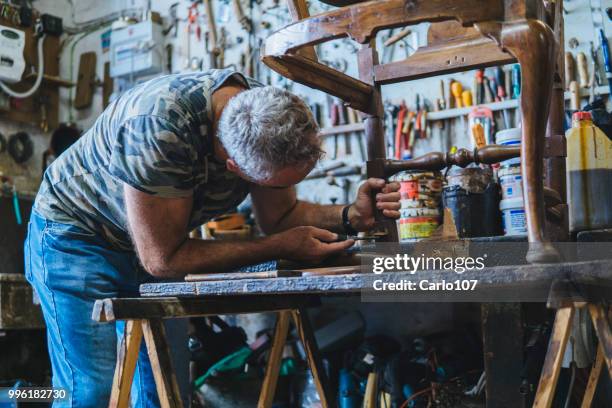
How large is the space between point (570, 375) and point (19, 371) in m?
2.48

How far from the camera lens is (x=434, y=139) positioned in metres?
3.23

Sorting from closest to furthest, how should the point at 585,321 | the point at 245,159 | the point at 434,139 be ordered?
the point at 245,159
the point at 585,321
the point at 434,139

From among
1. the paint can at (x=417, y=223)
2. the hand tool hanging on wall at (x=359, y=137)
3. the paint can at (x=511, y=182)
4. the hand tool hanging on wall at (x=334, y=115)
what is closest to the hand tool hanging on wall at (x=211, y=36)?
the hand tool hanging on wall at (x=334, y=115)

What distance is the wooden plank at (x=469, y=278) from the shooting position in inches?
41.3

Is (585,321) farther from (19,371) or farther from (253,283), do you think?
(19,371)

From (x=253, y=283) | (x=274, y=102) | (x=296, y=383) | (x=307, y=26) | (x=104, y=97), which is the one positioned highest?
(x=104, y=97)

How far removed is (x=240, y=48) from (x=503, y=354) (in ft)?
9.07

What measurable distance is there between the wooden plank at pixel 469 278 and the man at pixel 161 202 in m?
0.21

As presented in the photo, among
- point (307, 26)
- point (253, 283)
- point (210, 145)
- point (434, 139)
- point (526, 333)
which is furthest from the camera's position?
point (434, 139)

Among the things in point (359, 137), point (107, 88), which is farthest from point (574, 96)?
point (107, 88)

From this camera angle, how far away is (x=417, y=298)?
1447mm

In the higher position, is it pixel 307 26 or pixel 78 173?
pixel 307 26

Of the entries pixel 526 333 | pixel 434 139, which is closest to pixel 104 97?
pixel 434 139

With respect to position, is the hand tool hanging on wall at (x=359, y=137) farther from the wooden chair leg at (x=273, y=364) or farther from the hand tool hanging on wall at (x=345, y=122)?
the wooden chair leg at (x=273, y=364)
